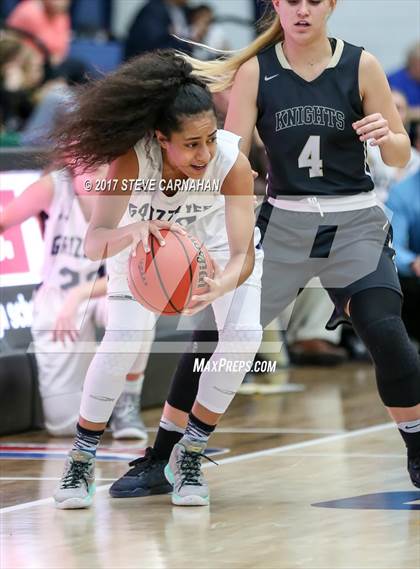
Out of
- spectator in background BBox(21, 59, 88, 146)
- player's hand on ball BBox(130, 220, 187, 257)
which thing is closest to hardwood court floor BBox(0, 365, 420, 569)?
player's hand on ball BBox(130, 220, 187, 257)

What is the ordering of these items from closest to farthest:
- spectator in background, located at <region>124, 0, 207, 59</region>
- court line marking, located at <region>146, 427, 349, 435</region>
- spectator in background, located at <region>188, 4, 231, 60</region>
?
court line marking, located at <region>146, 427, 349, 435</region>
spectator in background, located at <region>124, 0, 207, 59</region>
spectator in background, located at <region>188, 4, 231, 60</region>

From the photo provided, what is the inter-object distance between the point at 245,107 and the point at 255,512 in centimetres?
154

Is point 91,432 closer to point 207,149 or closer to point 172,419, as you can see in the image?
point 172,419

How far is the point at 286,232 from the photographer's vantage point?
209 inches

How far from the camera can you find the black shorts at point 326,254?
17.0 ft

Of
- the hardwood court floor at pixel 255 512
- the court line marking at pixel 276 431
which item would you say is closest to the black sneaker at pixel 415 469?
the hardwood court floor at pixel 255 512

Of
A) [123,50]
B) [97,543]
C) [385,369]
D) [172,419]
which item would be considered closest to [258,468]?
[172,419]

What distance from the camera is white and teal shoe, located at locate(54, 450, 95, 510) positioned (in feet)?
17.0

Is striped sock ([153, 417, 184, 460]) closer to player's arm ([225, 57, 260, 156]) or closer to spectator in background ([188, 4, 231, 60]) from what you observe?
player's arm ([225, 57, 260, 156])

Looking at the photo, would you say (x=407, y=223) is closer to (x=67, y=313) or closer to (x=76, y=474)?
(x=67, y=313)

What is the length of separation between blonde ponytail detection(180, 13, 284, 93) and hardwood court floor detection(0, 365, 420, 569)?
1.63 m

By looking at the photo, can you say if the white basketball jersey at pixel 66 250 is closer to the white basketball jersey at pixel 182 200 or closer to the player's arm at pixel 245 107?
the white basketball jersey at pixel 182 200

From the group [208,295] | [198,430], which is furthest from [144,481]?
[208,295]

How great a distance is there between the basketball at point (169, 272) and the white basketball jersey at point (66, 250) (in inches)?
86.0
